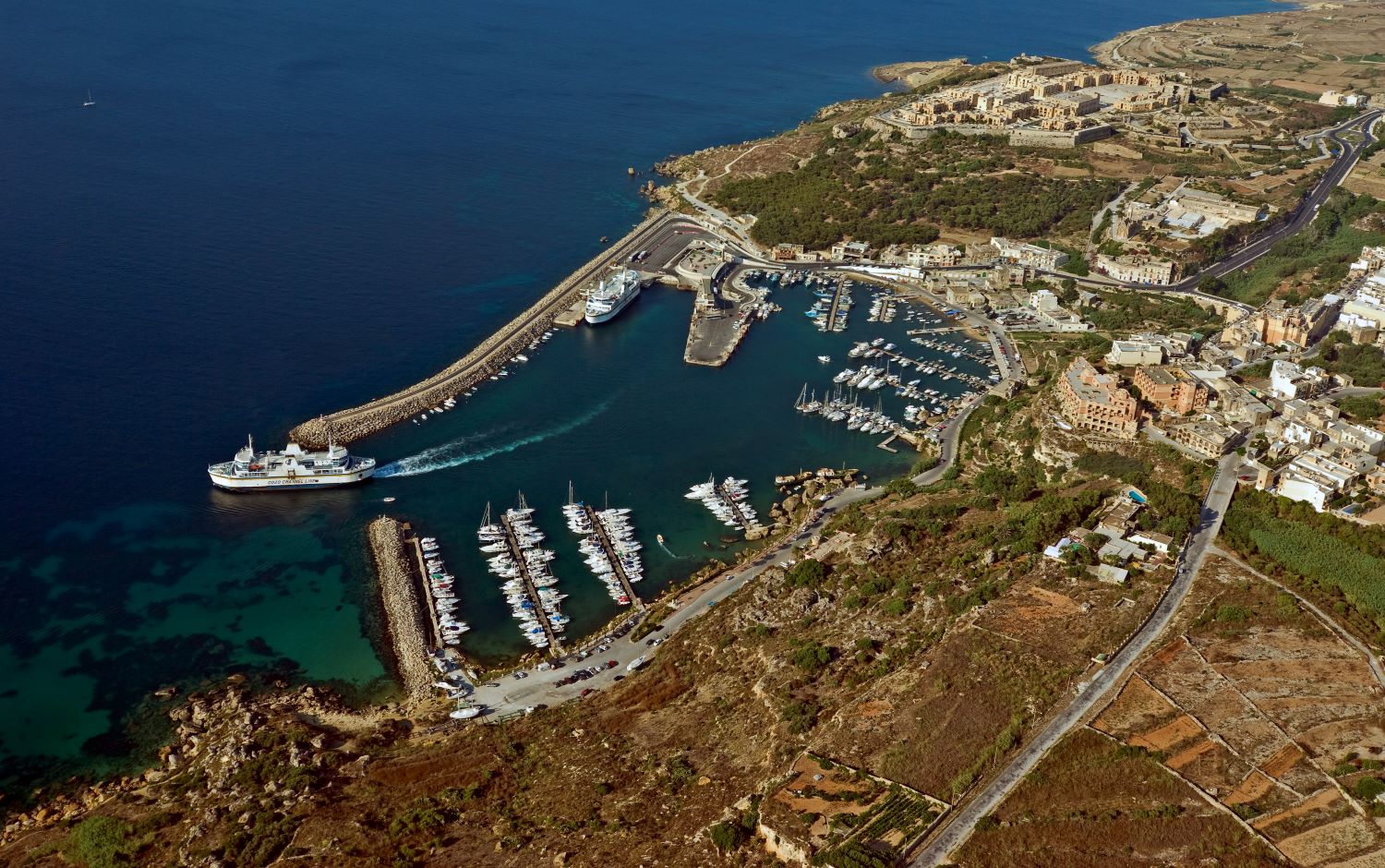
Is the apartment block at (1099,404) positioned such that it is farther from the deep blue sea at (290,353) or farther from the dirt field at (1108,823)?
the dirt field at (1108,823)

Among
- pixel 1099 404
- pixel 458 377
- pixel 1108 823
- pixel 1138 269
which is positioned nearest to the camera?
pixel 1108 823

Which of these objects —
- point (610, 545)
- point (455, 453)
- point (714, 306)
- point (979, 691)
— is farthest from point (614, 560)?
point (714, 306)

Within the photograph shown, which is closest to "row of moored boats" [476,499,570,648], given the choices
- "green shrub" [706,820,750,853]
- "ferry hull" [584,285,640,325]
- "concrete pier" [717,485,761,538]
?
"concrete pier" [717,485,761,538]

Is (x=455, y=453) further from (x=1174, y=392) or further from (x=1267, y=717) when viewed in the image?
(x=1267, y=717)

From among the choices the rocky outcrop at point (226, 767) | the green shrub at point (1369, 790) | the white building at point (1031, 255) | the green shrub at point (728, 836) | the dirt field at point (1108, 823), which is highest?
the white building at point (1031, 255)

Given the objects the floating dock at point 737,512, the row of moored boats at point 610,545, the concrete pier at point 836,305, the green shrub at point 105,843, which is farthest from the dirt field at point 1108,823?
the concrete pier at point 836,305

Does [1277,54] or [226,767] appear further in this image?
[1277,54]
